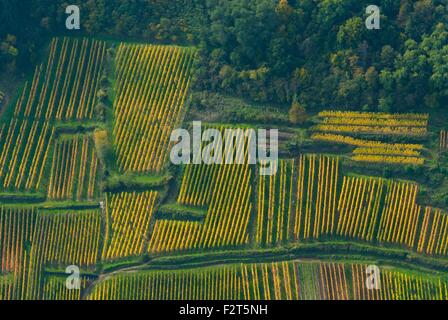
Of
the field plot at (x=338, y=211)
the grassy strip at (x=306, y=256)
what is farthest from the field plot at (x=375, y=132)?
the grassy strip at (x=306, y=256)

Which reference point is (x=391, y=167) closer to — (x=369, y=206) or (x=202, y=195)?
(x=369, y=206)

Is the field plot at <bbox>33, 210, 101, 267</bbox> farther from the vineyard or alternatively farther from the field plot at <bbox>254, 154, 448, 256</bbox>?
the field plot at <bbox>254, 154, 448, 256</bbox>

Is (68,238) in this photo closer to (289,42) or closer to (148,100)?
(148,100)

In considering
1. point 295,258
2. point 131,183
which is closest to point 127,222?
point 131,183

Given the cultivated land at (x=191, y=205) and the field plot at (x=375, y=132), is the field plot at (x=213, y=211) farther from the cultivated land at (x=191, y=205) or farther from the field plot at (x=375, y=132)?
the field plot at (x=375, y=132)

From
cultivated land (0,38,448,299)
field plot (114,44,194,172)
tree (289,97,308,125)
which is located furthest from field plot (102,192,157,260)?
tree (289,97,308,125)
